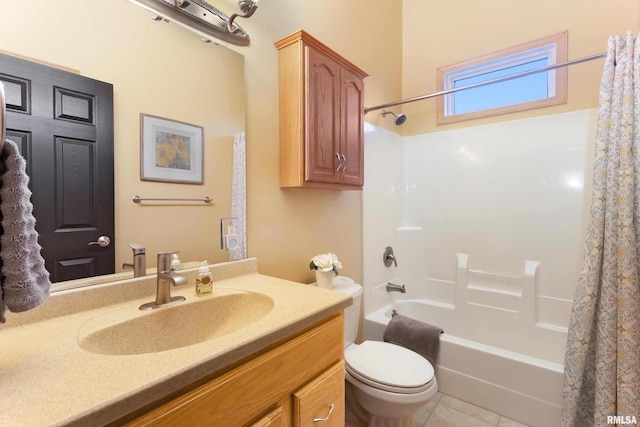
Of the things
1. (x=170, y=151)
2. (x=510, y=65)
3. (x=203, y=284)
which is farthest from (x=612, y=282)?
(x=170, y=151)

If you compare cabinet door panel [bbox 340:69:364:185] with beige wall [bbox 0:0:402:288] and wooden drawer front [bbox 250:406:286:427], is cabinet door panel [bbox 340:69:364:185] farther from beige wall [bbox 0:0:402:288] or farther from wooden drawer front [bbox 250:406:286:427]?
wooden drawer front [bbox 250:406:286:427]

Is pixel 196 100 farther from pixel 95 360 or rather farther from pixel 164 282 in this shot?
pixel 95 360

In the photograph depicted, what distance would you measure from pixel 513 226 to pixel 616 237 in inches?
30.1

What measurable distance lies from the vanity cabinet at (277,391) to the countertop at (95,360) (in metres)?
0.04

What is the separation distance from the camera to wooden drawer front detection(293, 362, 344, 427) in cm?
79

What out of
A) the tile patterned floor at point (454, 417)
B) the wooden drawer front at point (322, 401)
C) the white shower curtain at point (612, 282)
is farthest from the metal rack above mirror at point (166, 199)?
the white shower curtain at point (612, 282)

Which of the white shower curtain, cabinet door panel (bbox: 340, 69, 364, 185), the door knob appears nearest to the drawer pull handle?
the door knob

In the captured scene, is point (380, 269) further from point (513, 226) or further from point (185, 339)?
point (185, 339)

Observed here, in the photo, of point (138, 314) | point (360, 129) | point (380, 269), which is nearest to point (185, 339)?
point (138, 314)

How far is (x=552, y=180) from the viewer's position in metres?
2.09

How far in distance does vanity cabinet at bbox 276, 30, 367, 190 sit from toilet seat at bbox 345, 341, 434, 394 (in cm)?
89

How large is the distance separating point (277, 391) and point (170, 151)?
2.93 ft

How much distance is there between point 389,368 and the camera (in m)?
1.38

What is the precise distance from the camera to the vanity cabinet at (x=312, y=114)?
56.1 inches
